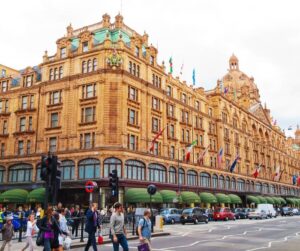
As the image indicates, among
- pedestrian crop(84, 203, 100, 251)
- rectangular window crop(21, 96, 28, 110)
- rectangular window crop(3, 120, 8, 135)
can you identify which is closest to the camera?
pedestrian crop(84, 203, 100, 251)

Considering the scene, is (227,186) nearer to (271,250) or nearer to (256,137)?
(256,137)

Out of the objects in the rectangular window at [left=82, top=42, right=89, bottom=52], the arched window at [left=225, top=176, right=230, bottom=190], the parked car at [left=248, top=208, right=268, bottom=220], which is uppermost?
the rectangular window at [left=82, top=42, right=89, bottom=52]

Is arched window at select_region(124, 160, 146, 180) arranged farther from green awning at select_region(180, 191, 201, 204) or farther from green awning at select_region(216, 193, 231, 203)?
green awning at select_region(216, 193, 231, 203)

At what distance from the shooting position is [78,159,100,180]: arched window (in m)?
44.1

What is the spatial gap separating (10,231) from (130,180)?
94.9 ft

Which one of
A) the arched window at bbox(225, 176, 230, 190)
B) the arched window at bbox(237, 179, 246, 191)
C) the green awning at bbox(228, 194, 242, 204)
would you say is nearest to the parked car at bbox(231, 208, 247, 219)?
the green awning at bbox(228, 194, 242, 204)

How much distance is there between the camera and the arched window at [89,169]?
4406cm

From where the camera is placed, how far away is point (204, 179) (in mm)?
62844

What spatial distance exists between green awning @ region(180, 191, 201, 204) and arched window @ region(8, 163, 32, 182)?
2108cm

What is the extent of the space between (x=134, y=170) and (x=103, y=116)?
25.3ft

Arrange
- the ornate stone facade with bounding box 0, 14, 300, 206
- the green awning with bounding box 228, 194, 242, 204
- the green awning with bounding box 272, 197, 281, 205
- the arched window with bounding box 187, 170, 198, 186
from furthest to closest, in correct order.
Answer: the green awning with bounding box 272, 197, 281, 205 → the green awning with bounding box 228, 194, 242, 204 → the arched window with bounding box 187, 170, 198, 186 → the ornate stone facade with bounding box 0, 14, 300, 206

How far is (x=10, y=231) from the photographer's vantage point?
53.2 feet

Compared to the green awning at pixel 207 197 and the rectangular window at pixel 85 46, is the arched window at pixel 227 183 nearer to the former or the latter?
the green awning at pixel 207 197

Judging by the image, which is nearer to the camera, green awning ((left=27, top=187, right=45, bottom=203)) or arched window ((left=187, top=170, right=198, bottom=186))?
green awning ((left=27, top=187, right=45, bottom=203))
